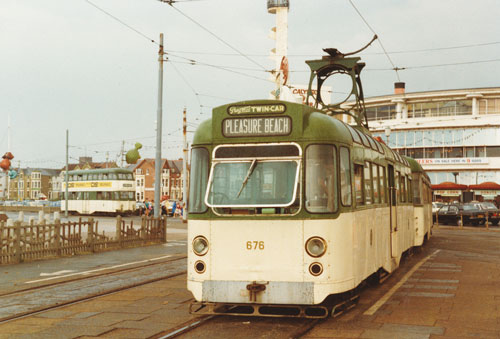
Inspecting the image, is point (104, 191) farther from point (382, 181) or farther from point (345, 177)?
point (345, 177)

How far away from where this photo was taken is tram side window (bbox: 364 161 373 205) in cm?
983

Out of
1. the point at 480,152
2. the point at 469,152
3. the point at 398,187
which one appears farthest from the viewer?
the point at 469,152

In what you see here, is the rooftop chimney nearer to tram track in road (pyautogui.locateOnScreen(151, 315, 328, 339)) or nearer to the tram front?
the tram front

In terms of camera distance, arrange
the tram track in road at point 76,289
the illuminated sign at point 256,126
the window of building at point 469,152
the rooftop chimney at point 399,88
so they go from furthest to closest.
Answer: the rooftop chimney at point 399,88 < the window of building at point 469,152 < the tram track in road at point 76,289 < the illuminated sign at point 256,126

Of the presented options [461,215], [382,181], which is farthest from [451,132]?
[382,181]

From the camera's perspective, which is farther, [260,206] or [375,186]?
[375,186]

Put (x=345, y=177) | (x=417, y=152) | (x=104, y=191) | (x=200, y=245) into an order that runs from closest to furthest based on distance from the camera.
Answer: (x=200, y=245) < (x=345, y=177) < (x=104, y=191) < (x=417, y=152)

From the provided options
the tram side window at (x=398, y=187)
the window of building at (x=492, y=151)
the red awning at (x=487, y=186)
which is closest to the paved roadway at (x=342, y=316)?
the tram side window at (x=398, y=187)

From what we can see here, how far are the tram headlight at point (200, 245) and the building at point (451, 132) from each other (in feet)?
212

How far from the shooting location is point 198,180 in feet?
27.3

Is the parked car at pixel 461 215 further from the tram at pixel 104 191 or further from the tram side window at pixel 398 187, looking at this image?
the tram side window at pixel 398 187

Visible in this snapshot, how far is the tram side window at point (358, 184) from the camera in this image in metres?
8.97

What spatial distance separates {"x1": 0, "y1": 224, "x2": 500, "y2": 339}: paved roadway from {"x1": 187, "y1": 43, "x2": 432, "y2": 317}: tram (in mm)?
406

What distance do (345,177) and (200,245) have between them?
2.15 metres
